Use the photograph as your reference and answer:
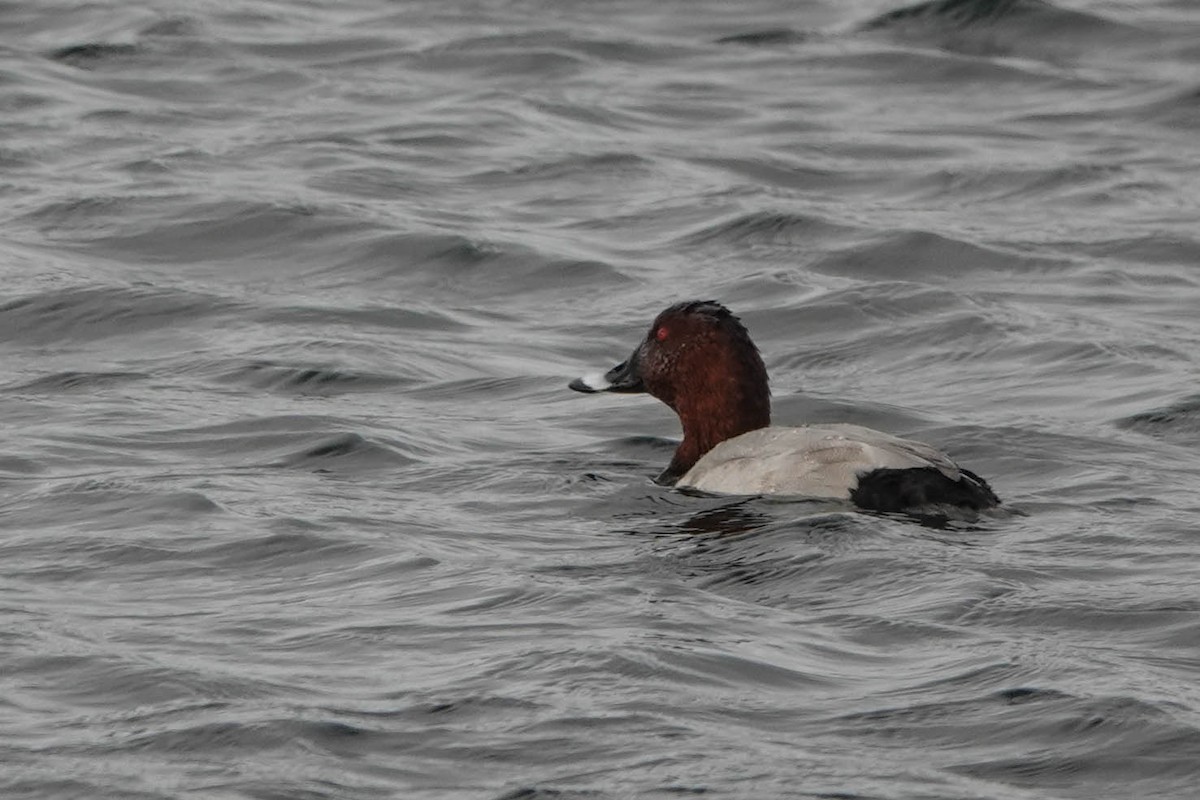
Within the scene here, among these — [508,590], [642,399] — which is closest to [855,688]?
[508,590]

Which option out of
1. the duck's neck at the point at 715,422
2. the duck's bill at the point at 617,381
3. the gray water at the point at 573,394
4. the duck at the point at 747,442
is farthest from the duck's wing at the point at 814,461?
the duck's bill at the point at 617,381

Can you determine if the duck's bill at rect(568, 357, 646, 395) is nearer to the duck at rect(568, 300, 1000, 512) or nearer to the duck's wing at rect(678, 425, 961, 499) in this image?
the duck at rect(568, 300, 1000, 512)

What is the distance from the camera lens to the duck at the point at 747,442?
28.0 ft

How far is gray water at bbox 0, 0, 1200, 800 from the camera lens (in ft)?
21.0

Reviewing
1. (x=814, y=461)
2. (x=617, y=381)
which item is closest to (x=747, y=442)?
(x=814, y=461)

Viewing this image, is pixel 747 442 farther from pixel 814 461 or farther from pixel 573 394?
pixel 573 394

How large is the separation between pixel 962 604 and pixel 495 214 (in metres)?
7.51

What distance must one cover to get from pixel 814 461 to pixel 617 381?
1533mm

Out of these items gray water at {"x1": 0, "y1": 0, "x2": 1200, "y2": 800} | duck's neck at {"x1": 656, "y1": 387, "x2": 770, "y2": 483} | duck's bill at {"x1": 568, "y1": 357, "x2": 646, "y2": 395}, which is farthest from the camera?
duck's bill at {"x1": 568, "y1": 357, "x2": 646, "y2": 395}

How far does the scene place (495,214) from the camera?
1470cm

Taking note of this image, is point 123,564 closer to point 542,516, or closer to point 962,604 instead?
point 542,516

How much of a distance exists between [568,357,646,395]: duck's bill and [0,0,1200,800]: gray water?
283 millimetres

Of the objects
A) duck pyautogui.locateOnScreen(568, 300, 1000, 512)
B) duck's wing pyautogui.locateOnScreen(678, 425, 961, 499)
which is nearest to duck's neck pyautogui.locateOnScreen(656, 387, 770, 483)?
duck pyautogui.locateOnScreen(568, 300, 1000, 512)

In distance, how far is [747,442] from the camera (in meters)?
9.14
